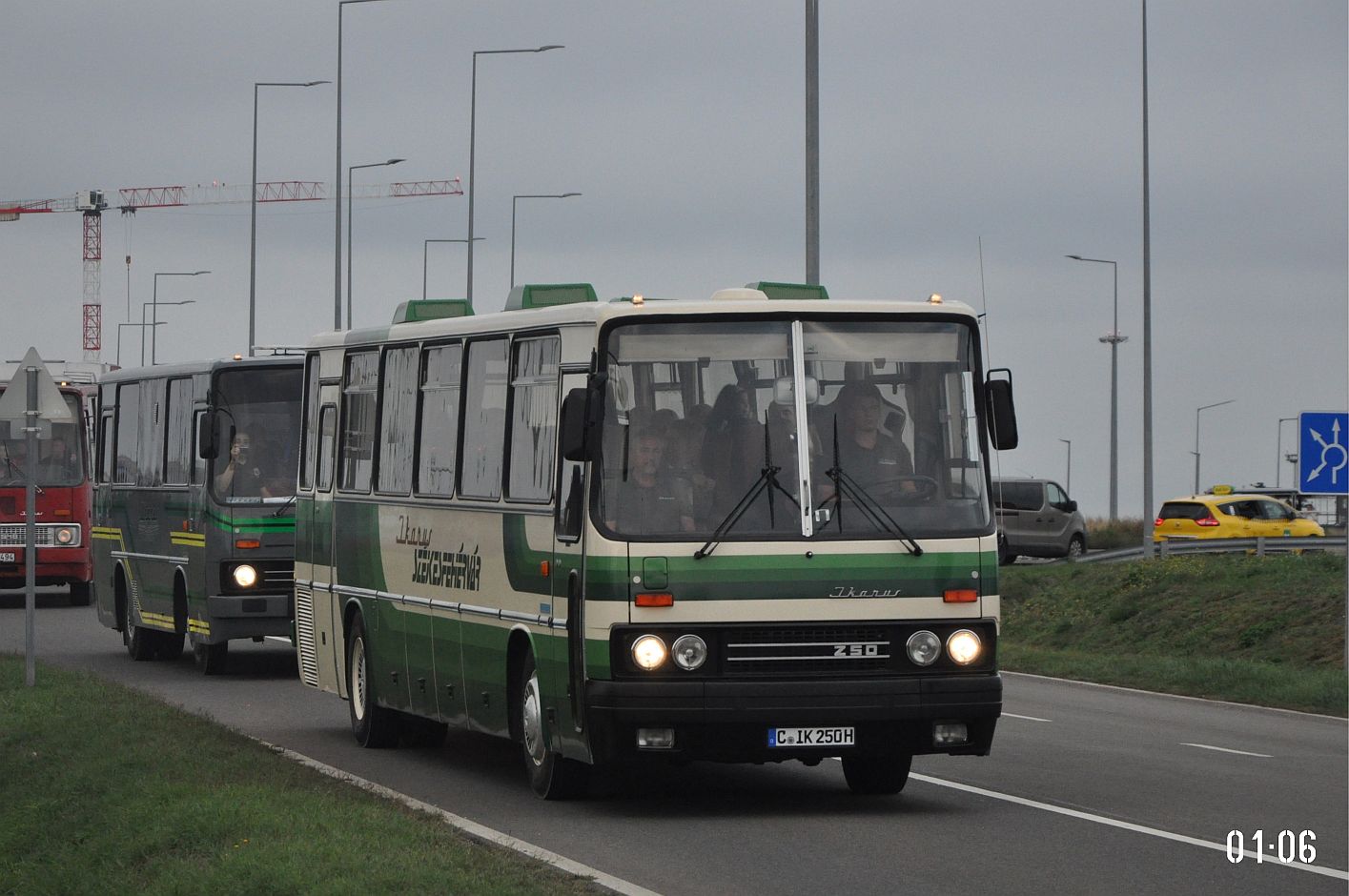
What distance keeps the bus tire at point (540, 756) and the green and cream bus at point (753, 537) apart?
0.02 m

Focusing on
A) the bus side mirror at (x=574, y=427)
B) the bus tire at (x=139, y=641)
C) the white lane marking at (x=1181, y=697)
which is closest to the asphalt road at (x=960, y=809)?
the white lane marking at (x=1181, y=697)

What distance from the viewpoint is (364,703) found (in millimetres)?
17812

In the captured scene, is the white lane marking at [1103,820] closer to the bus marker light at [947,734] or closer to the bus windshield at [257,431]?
the bus marker light at [947,734]

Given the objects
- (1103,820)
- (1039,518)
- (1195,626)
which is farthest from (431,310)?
(1039,518)

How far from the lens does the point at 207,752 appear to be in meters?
15.4

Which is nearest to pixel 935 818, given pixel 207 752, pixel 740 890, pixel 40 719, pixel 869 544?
pixel 869 544

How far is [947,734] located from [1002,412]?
5.94 feet

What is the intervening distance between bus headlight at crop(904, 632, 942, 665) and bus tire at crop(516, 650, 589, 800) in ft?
6.88

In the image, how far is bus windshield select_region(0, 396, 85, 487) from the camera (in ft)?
125

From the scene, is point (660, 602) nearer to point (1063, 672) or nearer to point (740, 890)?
point (740, 890)

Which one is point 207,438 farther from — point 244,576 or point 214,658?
point 214,658

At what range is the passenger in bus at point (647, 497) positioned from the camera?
1314 cm

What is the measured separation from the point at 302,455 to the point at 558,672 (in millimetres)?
6753

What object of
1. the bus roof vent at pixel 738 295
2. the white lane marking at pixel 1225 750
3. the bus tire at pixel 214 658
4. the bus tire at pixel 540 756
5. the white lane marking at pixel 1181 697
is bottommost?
the white lane marking at pixel 1181 697
